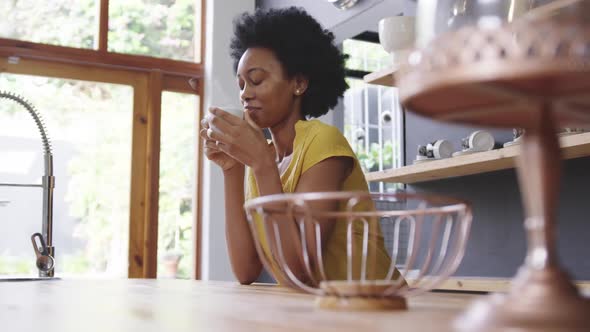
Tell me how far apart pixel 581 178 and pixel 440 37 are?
1.88 meters

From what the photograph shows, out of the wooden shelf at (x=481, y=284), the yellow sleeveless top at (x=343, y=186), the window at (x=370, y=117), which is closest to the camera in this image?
the yellow sleeveless top at (x=343, y=186)

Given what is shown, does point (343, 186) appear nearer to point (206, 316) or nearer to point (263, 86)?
point (263, 86)

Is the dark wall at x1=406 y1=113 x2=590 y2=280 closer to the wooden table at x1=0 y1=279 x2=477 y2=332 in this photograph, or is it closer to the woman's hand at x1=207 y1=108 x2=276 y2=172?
the woman's hand at x1=207 y1=108 x2=276 y2=172

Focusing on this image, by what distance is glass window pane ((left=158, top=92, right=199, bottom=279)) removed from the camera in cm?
425

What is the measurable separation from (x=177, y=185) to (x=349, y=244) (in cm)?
378

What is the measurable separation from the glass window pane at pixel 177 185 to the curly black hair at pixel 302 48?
246cm

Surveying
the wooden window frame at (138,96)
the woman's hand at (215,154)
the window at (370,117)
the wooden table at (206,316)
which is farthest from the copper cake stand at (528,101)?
the wooden window frame at (138,96)

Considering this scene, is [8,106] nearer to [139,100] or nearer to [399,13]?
[139,100]

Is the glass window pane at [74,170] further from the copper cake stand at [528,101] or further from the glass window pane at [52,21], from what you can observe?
the copper cake stand at [528,101]

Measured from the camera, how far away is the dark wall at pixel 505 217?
82.0 inches

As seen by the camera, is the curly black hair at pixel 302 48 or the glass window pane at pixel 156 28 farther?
the glass window pane at pixel 156 28

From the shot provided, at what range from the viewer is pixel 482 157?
2.15 metres

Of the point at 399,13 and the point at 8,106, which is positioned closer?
the point at 399,13

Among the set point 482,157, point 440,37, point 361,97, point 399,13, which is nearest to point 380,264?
point 482,157
